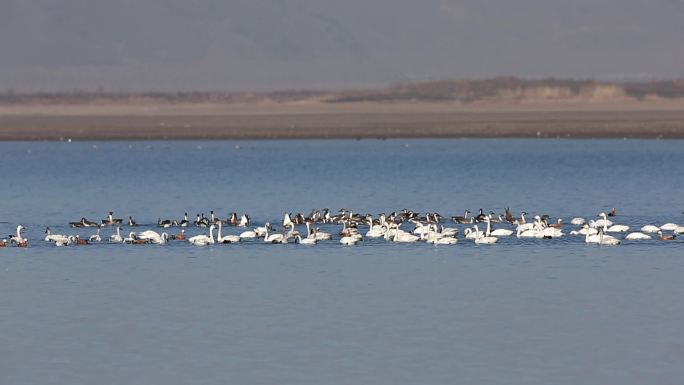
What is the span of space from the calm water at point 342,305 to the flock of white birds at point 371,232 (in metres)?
0.57

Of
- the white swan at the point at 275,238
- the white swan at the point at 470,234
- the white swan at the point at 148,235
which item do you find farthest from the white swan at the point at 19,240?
the white swan at the point at 470,234

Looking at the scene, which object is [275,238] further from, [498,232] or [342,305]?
[342,305]

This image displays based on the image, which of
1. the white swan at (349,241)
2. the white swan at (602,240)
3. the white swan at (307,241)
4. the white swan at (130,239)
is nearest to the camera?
the white swan at (602,240)

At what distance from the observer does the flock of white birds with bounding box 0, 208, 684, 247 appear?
38750 millimetres

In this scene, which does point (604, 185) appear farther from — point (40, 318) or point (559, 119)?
point (559, 119)

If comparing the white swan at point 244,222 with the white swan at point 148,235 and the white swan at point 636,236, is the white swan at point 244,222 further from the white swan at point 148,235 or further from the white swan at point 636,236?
the white swan at point 636,236

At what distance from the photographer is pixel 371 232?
4000cm

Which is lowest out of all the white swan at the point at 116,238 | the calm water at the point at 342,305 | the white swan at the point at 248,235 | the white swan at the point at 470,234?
the calm water at the point at 342,305

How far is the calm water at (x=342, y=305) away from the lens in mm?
22969

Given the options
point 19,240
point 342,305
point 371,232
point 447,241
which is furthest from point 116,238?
point 342,305

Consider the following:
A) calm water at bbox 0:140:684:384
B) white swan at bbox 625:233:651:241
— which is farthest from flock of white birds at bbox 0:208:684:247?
calm water at bbox 0:140:684:384

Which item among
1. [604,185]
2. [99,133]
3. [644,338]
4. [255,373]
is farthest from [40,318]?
[99,133]

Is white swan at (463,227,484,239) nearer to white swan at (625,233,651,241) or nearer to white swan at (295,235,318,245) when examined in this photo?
white swan at (625,233,651,241)

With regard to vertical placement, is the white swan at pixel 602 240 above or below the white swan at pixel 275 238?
above
